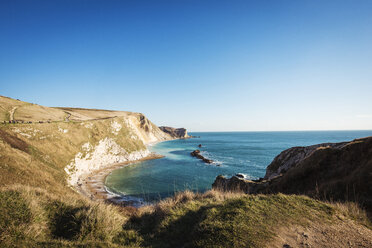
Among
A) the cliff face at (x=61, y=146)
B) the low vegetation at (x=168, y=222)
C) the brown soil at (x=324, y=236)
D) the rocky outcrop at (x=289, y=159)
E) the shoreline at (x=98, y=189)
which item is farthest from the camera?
the shoreline at (x=98, y=189)

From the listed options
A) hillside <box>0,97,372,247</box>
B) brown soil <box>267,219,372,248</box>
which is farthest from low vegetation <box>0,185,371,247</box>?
brown soil <box>267,219,372,248</box>

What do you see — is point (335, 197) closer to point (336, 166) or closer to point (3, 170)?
point (336, 166)

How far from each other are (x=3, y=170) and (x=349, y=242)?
23752 millimetres

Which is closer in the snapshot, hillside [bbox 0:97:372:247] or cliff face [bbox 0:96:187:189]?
hillside [bbox 0:97:372:247]

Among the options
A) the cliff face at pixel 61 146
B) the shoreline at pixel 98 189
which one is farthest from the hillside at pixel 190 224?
the shoreline at pixel 98 189

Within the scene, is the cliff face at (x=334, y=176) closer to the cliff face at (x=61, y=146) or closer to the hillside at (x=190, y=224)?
the hillside at (x=190, y=224)

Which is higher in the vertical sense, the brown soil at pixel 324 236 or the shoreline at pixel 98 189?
the brown soil at pixel 324 236

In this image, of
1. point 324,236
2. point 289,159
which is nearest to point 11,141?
point 324,236

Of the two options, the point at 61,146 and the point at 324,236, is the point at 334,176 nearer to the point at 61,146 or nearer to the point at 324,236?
the point at 324,236

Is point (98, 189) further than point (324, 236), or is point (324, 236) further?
point (98, 189)

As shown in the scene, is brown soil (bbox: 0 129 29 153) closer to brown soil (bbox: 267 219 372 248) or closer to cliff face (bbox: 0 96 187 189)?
cliff face (bbox: 0 96 187 189)

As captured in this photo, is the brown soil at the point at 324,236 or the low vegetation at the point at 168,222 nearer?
the brown soil at the point at 324,236

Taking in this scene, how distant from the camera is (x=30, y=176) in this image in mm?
15812

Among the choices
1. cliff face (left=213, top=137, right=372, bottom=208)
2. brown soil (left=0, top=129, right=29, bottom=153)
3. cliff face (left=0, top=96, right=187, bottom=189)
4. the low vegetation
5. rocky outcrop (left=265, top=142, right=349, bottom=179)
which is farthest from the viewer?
brown soil (left=0, top=129, right=29, bottom=153)
